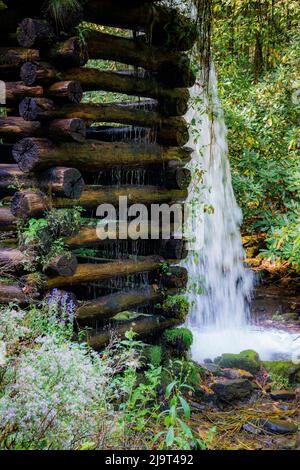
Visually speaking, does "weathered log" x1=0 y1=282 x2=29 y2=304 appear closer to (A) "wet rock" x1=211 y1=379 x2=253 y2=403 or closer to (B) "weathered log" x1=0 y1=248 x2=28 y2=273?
(B) "weathered log" x1=0 y1=248 x2=28 y2=273

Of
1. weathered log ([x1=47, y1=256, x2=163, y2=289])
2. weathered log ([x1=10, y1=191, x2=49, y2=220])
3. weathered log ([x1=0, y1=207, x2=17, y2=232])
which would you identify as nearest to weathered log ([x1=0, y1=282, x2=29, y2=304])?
weathered log ([x1=47, y1=256, x2=163, y2=289])

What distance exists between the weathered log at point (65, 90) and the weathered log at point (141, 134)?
1509 mm

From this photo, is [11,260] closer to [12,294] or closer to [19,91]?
[12,294]

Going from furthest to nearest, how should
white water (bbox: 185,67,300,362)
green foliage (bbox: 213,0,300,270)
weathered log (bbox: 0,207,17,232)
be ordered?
green foliage (bbox: 213,0,300,270) → white water (bbox: 185,67,300,362) → weathered log (bbox: 0,207,17,232)

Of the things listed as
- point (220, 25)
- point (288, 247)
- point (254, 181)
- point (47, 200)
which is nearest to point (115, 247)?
point (47, 200)

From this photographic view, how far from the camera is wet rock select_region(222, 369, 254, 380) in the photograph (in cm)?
Answer: 691

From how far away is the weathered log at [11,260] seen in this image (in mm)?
5336

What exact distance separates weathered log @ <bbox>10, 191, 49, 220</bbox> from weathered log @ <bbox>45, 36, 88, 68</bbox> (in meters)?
1.25

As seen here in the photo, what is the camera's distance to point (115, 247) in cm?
713

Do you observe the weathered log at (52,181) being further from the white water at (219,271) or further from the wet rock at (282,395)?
the white water at (219,271)

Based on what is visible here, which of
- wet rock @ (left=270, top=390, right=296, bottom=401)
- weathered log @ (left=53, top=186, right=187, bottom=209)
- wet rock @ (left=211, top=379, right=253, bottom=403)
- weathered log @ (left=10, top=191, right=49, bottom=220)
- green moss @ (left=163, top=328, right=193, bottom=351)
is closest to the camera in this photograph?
weathered log @ (left=10, top=191, right=49, bottom=220)

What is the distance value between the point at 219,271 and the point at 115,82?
4.92 metres

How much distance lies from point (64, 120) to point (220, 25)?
238 inches

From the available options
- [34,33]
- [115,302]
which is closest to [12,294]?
[115,302]
